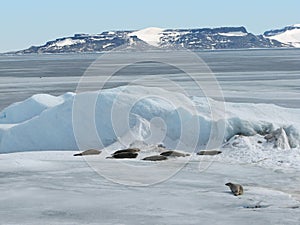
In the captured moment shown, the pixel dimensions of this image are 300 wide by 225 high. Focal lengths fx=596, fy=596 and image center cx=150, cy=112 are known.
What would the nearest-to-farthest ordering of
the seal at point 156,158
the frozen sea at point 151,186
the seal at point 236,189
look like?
1. the frozen sea at point 151,186
2. the seal at point 236,189
3. the seal at point 156,158

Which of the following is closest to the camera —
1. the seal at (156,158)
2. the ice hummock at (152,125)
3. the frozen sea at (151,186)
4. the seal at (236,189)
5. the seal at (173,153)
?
the frozen sea at (151,186)

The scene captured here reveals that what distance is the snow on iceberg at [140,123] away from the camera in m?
13.7

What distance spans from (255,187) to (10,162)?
15.5 feet

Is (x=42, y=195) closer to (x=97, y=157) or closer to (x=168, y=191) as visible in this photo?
(x=168, y=191)

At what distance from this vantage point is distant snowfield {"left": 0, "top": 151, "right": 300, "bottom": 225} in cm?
713

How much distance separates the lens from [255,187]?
8852 millimetres

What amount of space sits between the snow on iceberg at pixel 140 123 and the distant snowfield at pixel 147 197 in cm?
289

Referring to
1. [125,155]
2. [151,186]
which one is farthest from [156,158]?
[151,186]

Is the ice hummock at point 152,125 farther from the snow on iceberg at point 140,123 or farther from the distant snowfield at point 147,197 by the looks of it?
the distant snowfield at point 147,197

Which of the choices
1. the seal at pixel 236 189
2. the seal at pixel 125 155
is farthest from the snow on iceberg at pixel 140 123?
the seal at pixel 236 189

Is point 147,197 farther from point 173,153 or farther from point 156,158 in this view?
point 173,153

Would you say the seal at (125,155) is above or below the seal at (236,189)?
below

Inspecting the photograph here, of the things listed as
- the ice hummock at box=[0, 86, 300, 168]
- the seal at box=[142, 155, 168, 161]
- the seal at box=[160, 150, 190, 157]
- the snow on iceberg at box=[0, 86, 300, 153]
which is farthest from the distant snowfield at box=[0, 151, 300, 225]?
the snow on iceberg at box=[0, 86, 300, 153]

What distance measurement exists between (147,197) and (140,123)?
6.11 m
